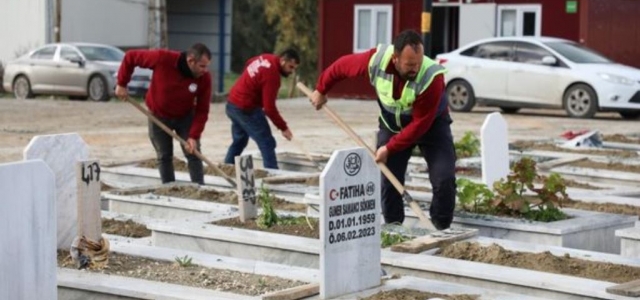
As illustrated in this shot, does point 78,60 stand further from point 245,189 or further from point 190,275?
point 190,275

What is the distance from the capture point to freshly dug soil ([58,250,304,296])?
8.89 meters

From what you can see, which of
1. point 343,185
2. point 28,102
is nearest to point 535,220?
point 343,185

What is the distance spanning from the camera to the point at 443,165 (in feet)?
35.9

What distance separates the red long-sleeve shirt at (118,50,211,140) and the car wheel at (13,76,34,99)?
67.4 ft

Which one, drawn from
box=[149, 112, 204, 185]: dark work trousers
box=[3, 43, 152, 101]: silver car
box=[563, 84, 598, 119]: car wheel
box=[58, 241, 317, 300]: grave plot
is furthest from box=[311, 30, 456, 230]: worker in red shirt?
box=[3, 43, 152, 101]: silver car

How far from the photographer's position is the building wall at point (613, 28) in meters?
30.5

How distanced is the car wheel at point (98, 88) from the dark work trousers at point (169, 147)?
18.5 meters

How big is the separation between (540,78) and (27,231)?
66.6 ft

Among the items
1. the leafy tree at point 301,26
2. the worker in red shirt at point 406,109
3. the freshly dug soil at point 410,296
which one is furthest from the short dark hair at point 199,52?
the leafy tree at point 301,26

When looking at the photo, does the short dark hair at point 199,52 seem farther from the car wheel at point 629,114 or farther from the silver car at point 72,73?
the silver car at point 72,73

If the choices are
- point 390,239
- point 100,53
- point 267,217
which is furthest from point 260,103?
point 100,53

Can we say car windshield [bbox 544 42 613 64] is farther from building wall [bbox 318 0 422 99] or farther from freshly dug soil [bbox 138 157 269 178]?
freshly dug soil [bbox 138 157 269 178]

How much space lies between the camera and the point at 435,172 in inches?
432

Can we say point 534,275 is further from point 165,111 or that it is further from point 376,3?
point 376,3
